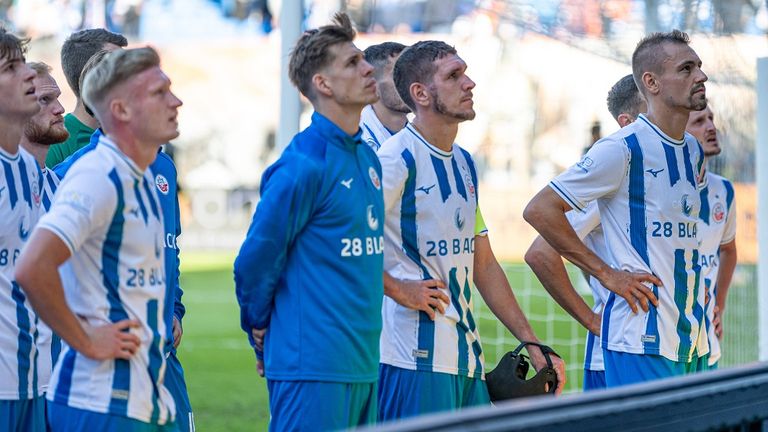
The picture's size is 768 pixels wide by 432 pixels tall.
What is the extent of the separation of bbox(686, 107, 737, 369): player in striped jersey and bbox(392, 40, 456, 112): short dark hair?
4.74ft

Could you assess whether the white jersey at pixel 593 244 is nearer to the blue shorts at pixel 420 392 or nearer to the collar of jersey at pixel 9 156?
the blue shorts at pixel 420 392

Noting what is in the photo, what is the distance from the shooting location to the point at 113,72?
11.2ft

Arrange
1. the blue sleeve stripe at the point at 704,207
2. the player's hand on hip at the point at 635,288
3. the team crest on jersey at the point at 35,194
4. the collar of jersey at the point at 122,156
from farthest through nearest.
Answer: the blue sleeve stripe at the point at 704,207, the player's hand on hip at the point at 635,288, the team crest on jersey at the point at 35,194, the collar of jersey at the point at 122,156

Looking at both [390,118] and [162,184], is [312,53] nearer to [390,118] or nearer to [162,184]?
[162,184]

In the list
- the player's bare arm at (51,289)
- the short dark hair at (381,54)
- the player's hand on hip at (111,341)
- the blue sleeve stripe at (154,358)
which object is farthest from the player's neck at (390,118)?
the player's bare arm at (51,289)

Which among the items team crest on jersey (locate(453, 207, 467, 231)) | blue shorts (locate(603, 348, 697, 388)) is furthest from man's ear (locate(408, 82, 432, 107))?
blue shorts (locate(603, 348, 697, 388))

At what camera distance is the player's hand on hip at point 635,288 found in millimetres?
4773

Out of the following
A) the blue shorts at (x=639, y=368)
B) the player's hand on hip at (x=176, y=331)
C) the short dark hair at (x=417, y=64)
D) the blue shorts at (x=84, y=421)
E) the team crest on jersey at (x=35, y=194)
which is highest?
the short dark hair at (x=417, y=64)

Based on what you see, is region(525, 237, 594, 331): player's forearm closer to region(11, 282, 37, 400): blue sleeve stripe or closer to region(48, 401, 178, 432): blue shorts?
region(11, 282, 37, 400): blue sleeve stripe

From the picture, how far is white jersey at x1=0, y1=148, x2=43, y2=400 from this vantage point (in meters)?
3.93

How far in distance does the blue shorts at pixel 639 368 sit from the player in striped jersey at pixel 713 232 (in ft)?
0.86

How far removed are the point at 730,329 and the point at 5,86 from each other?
8.05 metres

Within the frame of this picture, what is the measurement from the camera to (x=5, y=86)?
153 inches

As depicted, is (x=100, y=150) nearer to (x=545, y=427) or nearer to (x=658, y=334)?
(x=545, y=427)
